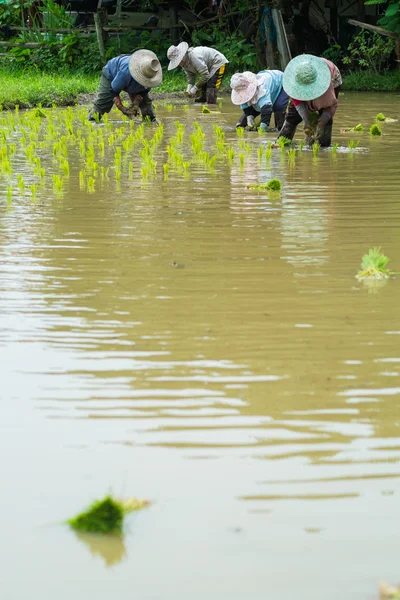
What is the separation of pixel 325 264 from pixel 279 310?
89 centimetres

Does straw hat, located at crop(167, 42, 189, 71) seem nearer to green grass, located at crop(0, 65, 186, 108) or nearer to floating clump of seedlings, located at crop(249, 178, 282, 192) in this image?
green grass, located at crop(0, 65, 186, 108)

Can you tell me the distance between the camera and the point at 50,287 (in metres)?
4.65

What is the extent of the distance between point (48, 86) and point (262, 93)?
6155 mm

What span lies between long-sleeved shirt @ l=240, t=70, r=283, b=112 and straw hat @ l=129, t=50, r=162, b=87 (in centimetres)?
141

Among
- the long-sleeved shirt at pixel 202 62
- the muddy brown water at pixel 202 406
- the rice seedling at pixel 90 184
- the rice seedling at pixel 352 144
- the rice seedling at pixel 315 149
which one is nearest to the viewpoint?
the muddy brown water at pixel 202 406

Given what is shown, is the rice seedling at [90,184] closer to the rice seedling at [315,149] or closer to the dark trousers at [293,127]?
the rice seedling at [315,149]

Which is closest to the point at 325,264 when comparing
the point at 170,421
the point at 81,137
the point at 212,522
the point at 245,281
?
the point at 245,281

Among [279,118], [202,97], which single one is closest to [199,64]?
[202,97]

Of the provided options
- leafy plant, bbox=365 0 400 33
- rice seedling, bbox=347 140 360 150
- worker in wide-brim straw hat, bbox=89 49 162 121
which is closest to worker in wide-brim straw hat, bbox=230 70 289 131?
rice seedling, bbox=347 140 360 150

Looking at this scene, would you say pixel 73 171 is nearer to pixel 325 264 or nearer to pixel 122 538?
pixel 325 264

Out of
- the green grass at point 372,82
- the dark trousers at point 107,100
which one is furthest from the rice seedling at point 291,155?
the green grass at point 372,82

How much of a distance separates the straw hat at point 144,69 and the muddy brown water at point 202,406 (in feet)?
19.0

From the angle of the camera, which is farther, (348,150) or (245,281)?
(348,150)

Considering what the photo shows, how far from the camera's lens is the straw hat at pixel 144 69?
1154 cm
